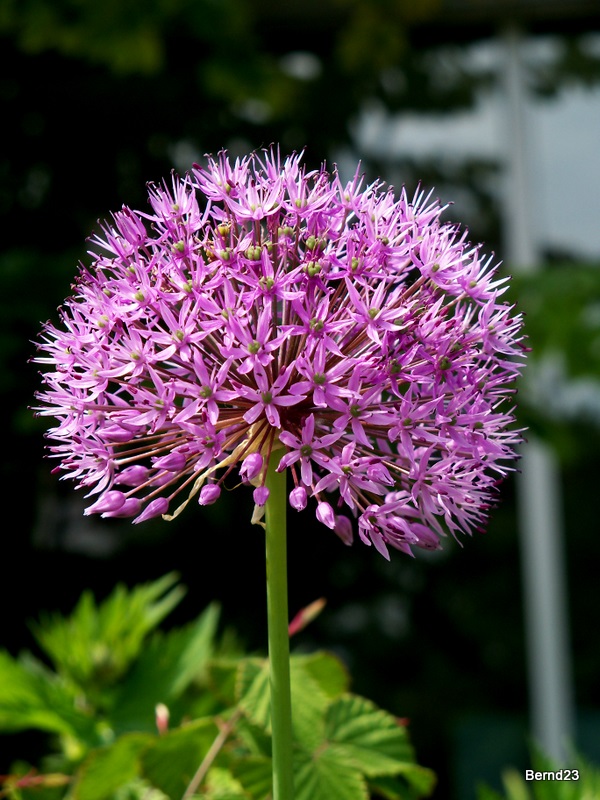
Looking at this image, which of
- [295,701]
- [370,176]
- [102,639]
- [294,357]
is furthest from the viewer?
[370,176]

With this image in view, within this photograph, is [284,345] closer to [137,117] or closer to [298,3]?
[137,117]

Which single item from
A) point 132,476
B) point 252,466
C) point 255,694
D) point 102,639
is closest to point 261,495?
point 252,466

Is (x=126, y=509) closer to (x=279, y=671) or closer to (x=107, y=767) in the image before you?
(x=279, y=671)

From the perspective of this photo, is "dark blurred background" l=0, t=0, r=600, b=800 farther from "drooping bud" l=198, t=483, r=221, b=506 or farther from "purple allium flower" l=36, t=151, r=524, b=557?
"drooping bud" l=198, t=483, r=221, b=506

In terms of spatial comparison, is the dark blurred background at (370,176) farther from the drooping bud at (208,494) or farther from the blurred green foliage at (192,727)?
the drooping bud at (208,494)

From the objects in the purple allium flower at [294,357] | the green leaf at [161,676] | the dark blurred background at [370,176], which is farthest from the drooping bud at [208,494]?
the dark blurred background at [370,176]

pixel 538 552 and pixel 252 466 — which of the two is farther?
pixel 538 552
